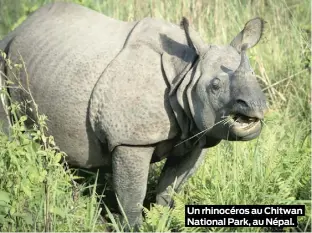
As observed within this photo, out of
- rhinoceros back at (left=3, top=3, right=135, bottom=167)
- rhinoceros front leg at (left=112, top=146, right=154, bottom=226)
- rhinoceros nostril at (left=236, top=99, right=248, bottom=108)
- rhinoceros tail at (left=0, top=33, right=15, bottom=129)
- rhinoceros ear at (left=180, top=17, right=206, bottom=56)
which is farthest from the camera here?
rhinoceros tail at (left=0, top=33, right=15, bottom=129)

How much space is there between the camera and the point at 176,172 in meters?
5.50

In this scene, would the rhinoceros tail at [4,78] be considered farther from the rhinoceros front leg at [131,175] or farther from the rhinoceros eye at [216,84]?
the rhinoceros eye at [216,84]

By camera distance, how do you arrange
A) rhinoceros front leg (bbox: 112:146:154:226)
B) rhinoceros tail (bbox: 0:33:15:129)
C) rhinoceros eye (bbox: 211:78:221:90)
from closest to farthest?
rhinoceros eye (bbox: 211:78:221:90), rhinoceros front leg (bbox: 112:146:154:226), rhinoceros tail (bbox: 0:33:15:129)

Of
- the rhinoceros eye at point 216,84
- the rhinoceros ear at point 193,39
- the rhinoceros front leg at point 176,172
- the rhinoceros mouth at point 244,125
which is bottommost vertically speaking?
the rhinoceros front leg at point 176,172

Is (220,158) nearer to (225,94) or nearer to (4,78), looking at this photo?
(225,94)

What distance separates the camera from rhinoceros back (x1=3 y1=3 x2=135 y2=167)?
5.09 metres

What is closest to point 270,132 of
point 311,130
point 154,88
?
point 311,130

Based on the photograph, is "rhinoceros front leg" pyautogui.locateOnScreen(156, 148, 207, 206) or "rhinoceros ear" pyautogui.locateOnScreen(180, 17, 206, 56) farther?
"rhinoceros front leg" pyautogui.locateOnScreen(156, 148, 207, 206)

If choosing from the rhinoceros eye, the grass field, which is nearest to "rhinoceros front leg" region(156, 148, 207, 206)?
the grass field

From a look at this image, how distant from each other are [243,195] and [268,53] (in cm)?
304

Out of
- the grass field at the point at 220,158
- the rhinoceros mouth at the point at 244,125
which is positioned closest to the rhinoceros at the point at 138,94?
the rhinoceros mouth at the point at 244,125

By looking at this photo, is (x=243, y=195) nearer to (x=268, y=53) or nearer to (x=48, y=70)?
(x=48, y=70)

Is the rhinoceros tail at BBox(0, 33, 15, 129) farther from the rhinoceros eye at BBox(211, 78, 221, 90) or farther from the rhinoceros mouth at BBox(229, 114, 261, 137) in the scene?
the rhinoceros mouth at BBox(229, 114, 261, 137)

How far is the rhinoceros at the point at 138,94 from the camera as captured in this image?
4727 millimetres
